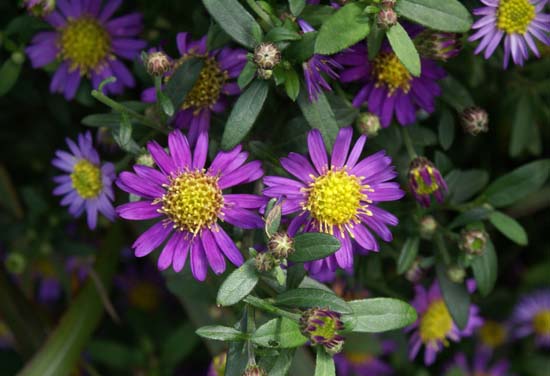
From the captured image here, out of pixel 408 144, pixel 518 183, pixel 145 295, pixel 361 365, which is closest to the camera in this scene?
pixel 408 144

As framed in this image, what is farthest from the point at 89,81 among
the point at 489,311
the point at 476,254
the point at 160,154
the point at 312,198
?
the point at 489,311

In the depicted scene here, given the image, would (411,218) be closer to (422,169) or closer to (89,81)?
(422,169)

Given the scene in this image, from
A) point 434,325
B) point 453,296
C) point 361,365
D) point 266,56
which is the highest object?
point 266,56

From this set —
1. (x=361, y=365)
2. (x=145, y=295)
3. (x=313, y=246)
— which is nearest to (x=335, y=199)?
(x=313, y=246)

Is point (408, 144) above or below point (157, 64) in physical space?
below

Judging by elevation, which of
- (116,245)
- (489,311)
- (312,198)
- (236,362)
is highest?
(312,198)

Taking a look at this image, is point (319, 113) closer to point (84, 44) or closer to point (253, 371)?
point (253, 371)

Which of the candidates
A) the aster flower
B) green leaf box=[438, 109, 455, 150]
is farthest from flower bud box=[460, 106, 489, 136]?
the aster flower
